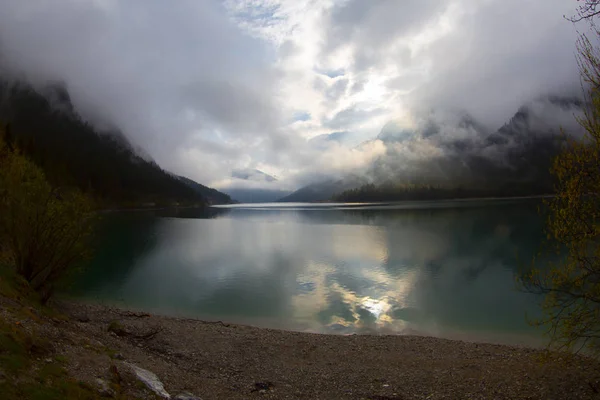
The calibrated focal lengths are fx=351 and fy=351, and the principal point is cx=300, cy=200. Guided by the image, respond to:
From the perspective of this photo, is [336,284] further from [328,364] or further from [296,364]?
[296,364]

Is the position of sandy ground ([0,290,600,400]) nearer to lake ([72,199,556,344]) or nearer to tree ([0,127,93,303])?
tree ([0,127,93,303])

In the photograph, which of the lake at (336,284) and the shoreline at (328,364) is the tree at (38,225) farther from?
the lake at (336,284)

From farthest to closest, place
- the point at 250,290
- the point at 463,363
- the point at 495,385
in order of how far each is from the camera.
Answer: the point at 250,290
the point at 463,363
the point at 495,385

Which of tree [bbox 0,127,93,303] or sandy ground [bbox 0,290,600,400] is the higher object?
tree [bbox 0,127,93,303]

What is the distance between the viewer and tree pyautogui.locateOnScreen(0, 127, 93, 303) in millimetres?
17156

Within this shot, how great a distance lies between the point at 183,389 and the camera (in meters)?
10.3

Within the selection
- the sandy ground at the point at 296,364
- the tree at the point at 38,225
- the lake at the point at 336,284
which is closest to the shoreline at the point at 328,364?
the sandy ground at the point at 296,364

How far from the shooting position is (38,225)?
17.3 m

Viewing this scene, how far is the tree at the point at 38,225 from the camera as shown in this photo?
17.2 meters

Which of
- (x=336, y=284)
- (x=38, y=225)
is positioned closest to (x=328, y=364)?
(x=38, y=225)

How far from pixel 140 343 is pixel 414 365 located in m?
11.6

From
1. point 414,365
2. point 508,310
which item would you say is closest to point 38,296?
point 414,365

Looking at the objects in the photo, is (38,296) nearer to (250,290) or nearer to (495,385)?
(250,290)

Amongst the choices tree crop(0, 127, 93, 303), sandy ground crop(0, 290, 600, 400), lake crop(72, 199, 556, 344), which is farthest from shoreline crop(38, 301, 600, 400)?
lake crop(72, 199, 556, 344)
